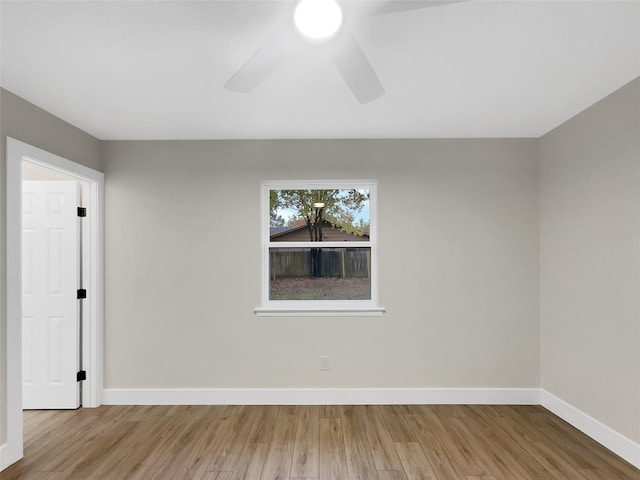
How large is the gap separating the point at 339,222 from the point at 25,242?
9.35ft

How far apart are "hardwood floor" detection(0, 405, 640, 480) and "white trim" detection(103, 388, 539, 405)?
76 millimetres

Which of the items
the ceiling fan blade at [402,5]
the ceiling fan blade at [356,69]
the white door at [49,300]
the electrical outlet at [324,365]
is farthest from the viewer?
the electrical outlet at [324,365]

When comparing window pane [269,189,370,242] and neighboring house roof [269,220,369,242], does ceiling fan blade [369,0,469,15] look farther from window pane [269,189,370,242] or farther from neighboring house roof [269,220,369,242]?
neighboring house roof [269,220,369,242]

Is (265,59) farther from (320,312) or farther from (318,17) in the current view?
(320,312)

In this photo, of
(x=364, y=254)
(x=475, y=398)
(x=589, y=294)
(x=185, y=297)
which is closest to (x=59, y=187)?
(x=185, y=297)

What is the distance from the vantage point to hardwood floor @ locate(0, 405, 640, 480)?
89.7 inches

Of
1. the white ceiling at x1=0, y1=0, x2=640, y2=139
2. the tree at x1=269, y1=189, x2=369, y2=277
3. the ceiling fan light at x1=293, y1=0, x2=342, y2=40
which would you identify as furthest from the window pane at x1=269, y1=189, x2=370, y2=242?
the ceiling fan light at x1=293, y1=0, x2=342, y2=40

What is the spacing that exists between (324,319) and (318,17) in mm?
2529

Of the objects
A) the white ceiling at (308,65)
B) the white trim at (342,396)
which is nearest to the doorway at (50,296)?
the white trim at (342,396)

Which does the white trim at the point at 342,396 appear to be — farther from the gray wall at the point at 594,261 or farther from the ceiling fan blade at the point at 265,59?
the ceiling fan blade at the point at 265,59

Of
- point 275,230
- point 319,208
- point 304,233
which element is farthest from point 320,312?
point 319,208

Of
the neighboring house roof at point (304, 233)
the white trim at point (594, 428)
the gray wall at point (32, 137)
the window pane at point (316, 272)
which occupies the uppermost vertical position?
the gray wall at point (32, 137)

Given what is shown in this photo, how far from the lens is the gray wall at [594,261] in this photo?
2369 mm

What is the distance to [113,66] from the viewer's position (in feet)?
6.81
